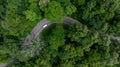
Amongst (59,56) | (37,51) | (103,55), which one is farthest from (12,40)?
(103,55)

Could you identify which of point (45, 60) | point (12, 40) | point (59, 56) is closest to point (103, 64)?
point (59, 56)

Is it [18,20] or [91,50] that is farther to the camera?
[91,50]

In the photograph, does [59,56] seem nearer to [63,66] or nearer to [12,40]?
[63,66]

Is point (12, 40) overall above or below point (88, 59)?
above

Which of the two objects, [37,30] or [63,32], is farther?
[37,30]

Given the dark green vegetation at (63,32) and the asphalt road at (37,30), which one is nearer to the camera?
the dark green vegetation at (63,32)

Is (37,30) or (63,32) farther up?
(37,30)

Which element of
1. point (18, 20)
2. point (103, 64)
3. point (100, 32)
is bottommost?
point (103, 64)

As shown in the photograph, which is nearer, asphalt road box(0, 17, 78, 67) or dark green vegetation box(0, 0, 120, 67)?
dark green vegetation box(0, 0, 120, 67)
